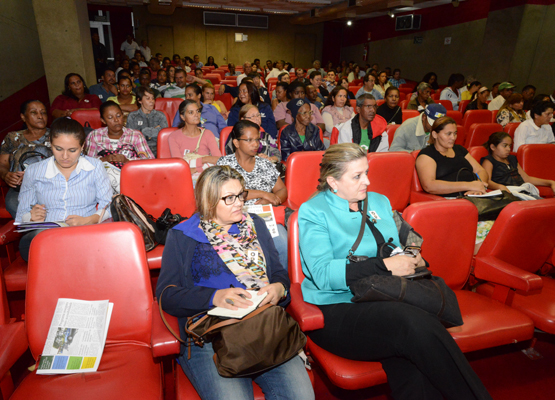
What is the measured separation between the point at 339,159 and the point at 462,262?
919 millimetres

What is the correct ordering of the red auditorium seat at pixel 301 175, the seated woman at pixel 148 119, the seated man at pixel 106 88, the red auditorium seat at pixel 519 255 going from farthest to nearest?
the seated man at pixel 106 88 < the seated woman at pixel 148 119 < the red auditorium seat at pixel 301 175 < the red auditorium seat at pixel 519 255

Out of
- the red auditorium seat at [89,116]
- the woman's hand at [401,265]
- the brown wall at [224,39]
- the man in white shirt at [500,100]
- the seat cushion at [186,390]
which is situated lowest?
the seat cushion at [186,390]

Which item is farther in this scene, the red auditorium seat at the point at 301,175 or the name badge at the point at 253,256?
the red auditorium seat at the point at 301,175

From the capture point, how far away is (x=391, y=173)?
2719 mm

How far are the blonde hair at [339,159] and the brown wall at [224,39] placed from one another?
1761 cm

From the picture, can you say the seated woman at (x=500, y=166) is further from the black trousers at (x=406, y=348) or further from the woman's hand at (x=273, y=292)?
the woman's hand at (x=273, y=292)

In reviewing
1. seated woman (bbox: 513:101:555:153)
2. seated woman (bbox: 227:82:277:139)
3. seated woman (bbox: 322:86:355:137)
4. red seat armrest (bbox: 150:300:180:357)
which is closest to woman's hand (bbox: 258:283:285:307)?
red seat armrest (bbox: 150:300:180:357)

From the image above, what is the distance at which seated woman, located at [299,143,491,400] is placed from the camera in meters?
1.22

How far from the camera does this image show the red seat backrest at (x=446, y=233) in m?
1.73

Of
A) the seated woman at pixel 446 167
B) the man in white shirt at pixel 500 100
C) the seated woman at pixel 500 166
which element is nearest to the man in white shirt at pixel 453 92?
the man in white shirt at pixel 500 100

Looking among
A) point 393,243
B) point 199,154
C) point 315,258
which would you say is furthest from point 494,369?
point 199,154

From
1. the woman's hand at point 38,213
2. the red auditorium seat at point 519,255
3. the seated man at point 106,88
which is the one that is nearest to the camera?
the red auditorium seat at point 519,255

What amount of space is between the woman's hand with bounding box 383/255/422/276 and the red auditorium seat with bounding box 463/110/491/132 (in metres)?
4.87

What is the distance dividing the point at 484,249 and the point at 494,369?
2.23ft
